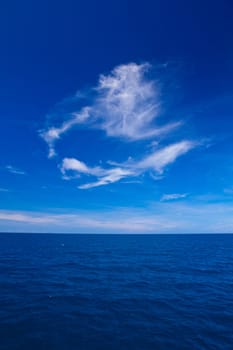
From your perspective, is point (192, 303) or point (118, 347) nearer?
point (118, 347)

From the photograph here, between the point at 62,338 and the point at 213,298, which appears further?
the point at 213,298

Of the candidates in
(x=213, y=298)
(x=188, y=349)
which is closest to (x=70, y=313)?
(x=188, y=349)

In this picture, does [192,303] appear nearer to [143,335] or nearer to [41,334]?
[143,335]

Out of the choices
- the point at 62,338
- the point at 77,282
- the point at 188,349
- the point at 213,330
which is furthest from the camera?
the point at 77,282

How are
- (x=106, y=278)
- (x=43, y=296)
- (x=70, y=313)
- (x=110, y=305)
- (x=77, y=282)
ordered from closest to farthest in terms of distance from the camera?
1. (x=70, y=313)
2. (x=110, y=305)
3. (x=43, y=296)
4. (x=77, y=282)
5. (x=106, y=278)

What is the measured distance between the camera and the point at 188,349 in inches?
534

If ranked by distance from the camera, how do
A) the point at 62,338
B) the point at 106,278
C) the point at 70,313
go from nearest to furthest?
the point at 62,338, the point at 70,313, the point at 106,278

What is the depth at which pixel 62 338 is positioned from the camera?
1454 centimetres

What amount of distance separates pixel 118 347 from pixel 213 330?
8.45 metres

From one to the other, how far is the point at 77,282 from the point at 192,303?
16.5 meters

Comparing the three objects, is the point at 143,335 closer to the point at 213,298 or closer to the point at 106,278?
the point at 213,298

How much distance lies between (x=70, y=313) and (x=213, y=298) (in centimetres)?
1722

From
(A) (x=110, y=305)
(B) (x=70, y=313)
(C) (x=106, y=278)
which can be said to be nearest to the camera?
(B) (x=70, y=313)

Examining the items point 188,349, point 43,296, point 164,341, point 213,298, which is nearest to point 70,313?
point 43,296
